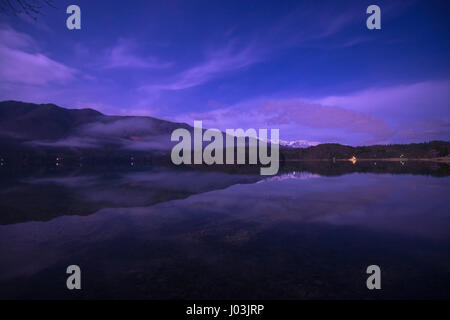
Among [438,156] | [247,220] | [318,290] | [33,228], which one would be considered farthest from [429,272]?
[438,156]

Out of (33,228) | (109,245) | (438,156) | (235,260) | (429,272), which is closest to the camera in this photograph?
(429,272)

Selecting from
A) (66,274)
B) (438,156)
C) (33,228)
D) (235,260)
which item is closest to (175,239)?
(235,260)

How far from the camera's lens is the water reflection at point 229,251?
7566 mm

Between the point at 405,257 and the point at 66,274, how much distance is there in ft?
42.9

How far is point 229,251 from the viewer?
418 inches

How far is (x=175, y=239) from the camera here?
488 inches

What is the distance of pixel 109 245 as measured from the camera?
11758 mm

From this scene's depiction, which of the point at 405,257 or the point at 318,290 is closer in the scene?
the point at 318,290

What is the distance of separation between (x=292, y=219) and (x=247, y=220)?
300 centimetres

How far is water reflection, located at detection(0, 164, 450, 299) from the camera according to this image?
757 cm
